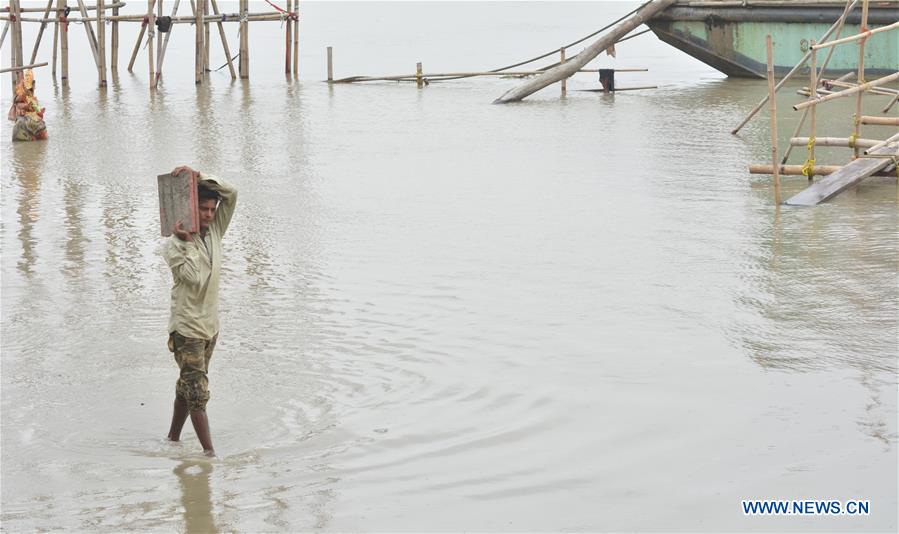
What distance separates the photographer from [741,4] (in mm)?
22625

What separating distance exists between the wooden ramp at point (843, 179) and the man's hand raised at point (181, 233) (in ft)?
23.6

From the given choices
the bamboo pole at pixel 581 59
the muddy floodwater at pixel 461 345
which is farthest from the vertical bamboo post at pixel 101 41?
the muddy floodwater at pixel 461 345

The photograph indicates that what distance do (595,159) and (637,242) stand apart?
4924 millimetres

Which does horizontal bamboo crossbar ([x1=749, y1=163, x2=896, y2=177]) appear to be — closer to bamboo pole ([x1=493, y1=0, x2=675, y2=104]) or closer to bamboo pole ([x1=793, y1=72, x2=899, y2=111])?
bamboo pole ([x1=793, y1=72, x2=899, y2=111])

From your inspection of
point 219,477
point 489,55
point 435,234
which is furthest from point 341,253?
point 489,55

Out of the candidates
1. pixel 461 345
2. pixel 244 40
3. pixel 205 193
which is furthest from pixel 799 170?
pixel 244 40

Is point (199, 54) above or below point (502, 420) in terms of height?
above

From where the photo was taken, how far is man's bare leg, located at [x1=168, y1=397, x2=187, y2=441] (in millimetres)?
5156

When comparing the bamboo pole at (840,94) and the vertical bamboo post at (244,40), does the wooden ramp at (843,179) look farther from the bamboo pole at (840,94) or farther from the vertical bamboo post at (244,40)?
the vertical bamboo post at (244,40)

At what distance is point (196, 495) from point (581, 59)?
718 inches

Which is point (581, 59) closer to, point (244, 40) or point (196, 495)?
point (244, 40)

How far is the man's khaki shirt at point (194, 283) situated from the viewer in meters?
5.02

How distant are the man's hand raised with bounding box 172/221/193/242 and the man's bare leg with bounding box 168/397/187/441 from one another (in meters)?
0.72

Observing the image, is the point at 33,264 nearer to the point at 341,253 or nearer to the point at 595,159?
the point at 341,253
